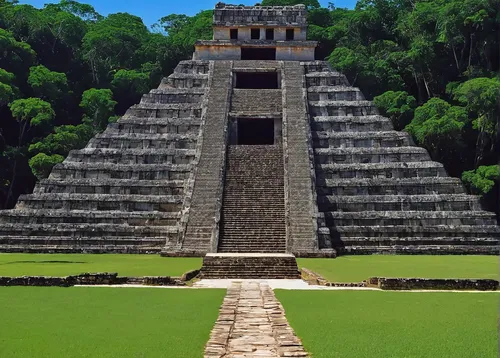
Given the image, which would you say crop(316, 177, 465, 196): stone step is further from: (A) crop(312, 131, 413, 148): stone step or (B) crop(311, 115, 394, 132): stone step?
(B) crop(311, 115, 394, 132): stone step

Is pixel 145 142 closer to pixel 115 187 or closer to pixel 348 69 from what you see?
pixel 115 187

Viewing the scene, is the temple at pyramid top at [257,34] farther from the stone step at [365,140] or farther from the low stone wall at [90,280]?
→ the low stone wall at [90,280]

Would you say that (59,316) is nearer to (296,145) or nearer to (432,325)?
(432,325)

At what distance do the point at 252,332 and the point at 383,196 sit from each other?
55.4 ft

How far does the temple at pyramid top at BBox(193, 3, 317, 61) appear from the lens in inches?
1296

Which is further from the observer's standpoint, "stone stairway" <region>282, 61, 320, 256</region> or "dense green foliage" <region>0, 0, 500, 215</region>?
"dense green foliage" <region>0, 0, 500, 215</region>

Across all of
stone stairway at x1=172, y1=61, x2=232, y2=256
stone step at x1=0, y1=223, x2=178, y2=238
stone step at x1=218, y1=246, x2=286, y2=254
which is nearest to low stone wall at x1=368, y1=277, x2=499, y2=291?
stone step at x1=218, y1=246, x2=286, y2=254

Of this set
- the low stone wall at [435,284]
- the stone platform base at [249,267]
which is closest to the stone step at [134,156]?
the stone platform base at [249,267]

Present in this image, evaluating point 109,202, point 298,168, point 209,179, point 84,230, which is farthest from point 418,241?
point 84,230

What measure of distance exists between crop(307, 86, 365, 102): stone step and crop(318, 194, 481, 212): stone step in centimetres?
658

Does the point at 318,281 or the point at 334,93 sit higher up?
the point at 334,93

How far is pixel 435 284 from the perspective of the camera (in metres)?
12.5

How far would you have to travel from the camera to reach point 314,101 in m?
28.3

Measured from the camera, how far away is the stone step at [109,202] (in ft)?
75.6
